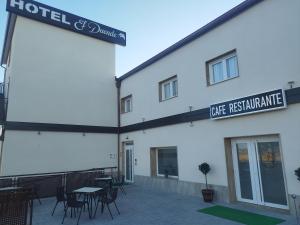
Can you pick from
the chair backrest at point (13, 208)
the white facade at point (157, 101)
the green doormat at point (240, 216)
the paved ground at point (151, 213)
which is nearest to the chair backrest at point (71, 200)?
the paved ground at point (151, 213)

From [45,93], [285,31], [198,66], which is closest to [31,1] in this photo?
[45,93]

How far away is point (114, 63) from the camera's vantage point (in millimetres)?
13836

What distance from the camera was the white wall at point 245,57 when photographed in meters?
6.15

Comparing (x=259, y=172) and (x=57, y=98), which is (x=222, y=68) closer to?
(x=259, y=172)

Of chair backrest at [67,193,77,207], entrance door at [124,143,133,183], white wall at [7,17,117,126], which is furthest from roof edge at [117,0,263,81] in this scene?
chair backrest at [67,193,77,207]

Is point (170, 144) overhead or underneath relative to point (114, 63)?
underneath

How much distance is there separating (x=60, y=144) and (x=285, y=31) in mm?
10139

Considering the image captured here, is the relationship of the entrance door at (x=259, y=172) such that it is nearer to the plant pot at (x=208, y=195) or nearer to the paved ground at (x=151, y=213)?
the paved ground at (x=151, y=213)

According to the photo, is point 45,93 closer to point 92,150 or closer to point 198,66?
point 92,150

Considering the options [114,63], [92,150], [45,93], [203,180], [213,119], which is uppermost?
[114,63]

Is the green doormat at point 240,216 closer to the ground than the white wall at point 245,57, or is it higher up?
closer to the ground

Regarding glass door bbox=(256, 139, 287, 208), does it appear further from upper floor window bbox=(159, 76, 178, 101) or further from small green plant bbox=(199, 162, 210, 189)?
upper floor window bbox=(159, 76, 178, 101)

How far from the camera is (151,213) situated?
671cm

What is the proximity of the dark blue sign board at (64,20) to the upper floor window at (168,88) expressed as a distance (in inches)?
205
